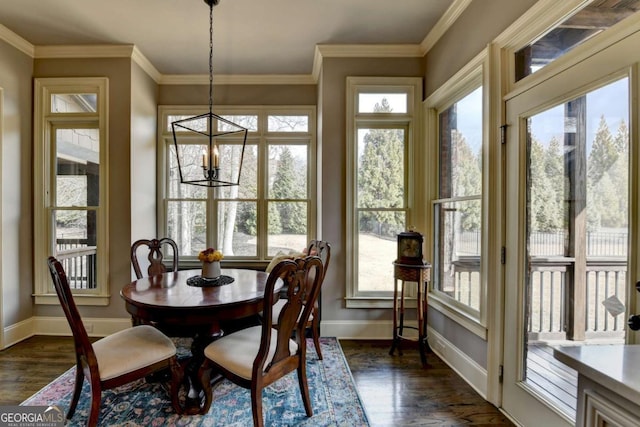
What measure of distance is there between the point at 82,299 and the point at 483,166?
4.13 m

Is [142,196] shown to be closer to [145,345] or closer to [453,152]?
[145,345]

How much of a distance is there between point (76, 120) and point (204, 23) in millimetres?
1813

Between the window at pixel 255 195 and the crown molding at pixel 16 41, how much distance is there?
134 cm

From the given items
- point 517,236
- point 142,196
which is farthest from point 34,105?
point 517,236

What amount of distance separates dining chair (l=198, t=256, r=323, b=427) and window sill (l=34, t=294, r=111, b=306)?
6.71 ft

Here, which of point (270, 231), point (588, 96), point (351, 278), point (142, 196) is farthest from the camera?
point (270, 231)

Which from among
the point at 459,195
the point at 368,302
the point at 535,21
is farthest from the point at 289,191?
the point at 535,21

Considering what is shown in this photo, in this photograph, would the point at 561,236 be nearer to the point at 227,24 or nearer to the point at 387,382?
the point at 387,382

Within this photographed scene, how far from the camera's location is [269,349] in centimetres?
168

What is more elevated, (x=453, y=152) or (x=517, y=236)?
(x=453, y=152)

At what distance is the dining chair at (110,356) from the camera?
1607mm

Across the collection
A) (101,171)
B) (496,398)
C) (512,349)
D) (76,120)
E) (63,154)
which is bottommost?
(496,398)

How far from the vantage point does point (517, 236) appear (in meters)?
1.89

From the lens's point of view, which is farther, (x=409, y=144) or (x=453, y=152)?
(x=409, y=144)
